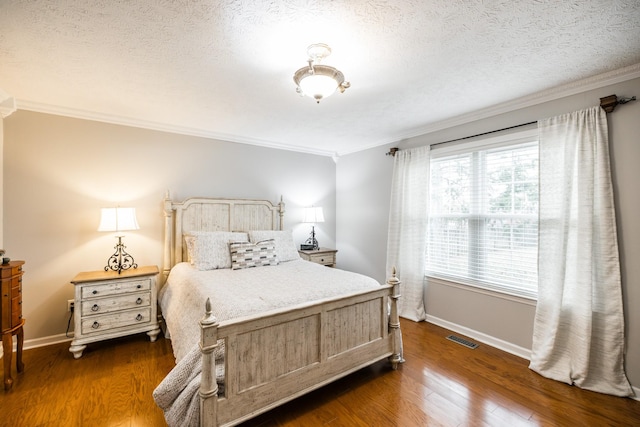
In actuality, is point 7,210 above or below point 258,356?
above

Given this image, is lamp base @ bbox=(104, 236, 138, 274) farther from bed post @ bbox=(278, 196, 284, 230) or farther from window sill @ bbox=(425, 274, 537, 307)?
window sill @ bbox=(425, 274, 537, 307)

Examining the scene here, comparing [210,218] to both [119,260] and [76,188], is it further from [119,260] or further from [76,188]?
[76,188]

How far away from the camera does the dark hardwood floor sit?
5.98ft

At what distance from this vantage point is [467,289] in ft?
10.2

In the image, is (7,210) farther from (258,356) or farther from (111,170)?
(258,356)

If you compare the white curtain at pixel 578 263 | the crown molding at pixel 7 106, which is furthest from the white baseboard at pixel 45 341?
the white curtain at pixel 578 263

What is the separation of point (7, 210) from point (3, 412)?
1795mm

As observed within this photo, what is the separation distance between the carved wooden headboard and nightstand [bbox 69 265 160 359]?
1.58ft

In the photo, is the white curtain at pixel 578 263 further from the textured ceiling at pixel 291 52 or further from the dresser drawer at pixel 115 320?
the dresser drawer at pixel 115 320

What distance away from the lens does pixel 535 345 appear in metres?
2.46

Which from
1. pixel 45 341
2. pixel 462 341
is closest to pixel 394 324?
pixel 462 341

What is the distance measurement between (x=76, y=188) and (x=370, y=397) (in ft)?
11.3

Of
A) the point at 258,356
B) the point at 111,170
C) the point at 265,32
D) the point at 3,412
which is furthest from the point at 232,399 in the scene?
the point at 111,170

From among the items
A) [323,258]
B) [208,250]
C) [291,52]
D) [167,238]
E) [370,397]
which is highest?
[291,52]
